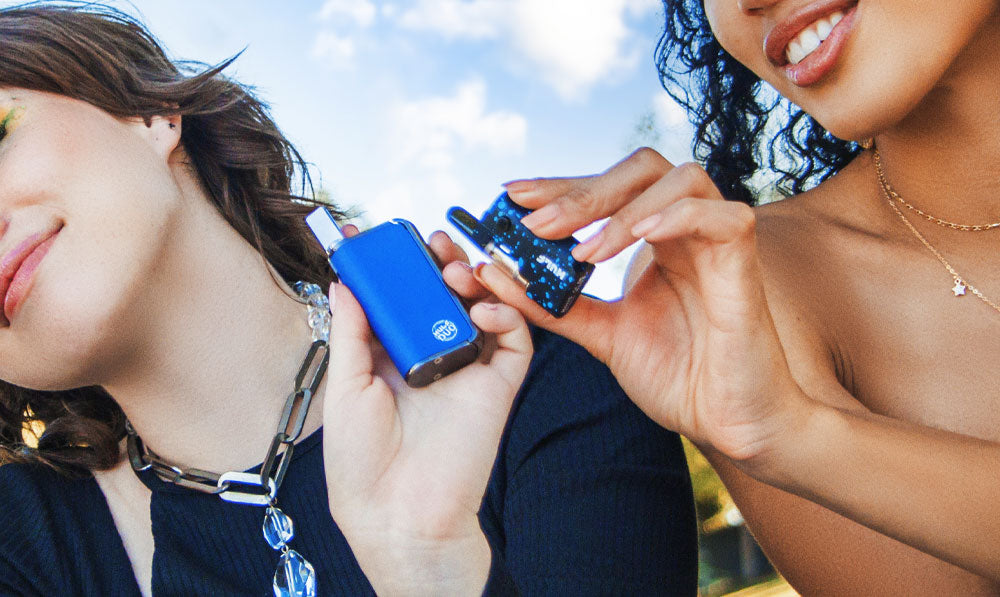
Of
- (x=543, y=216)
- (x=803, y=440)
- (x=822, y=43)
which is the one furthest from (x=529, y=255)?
(x=822, y=43)

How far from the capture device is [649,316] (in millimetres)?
1119

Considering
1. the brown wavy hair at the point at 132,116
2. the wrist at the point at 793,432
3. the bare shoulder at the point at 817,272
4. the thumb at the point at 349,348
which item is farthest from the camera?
the brown wavy hair at the point at 132,116

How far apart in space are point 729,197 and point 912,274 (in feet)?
1.40

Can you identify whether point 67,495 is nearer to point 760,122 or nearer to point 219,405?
point 219,405

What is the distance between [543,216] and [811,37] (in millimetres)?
525

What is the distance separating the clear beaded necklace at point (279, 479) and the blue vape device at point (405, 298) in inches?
11.5

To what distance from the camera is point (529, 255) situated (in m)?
1.01

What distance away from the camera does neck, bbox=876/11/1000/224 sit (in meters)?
1.28

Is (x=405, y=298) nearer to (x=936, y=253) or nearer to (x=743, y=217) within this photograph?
(x=743, y=217)

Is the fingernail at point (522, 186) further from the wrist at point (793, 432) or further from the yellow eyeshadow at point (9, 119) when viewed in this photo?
the yellow eyeshadow at point (9, 119)

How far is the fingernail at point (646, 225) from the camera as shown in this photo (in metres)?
0.91

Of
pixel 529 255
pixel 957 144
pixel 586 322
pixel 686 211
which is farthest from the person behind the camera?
pixel 957 144

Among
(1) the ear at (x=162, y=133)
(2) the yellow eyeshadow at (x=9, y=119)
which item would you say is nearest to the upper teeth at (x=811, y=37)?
(1) the ear at (x=162, y=133)

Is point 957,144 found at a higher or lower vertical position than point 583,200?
higher
